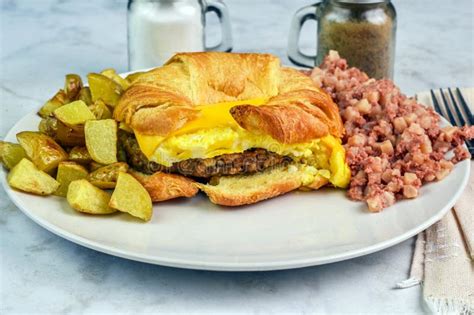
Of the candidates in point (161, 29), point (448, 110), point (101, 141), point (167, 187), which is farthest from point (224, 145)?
point (161, 29)

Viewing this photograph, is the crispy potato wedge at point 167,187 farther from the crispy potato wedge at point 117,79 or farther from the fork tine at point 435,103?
the fork tine at point 435,103

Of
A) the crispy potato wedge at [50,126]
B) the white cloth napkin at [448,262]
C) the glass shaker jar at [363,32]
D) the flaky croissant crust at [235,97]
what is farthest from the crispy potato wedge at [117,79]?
the white cloth napkin at [448,262]

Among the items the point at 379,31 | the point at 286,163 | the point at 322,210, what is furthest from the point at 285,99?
the point at 379,31

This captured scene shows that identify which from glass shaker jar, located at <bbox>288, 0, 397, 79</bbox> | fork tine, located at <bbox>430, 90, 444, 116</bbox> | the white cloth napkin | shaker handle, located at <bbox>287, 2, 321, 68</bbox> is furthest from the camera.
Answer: shaker handle, located at <bbox>287, 2, 321, 68</bbox>

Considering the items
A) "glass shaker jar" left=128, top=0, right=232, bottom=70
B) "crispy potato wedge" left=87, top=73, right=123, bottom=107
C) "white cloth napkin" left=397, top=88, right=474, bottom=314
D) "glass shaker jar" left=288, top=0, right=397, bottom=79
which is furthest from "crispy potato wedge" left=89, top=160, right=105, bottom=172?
"glass shaker jar" left=288, top=0, right=397, bottom=79

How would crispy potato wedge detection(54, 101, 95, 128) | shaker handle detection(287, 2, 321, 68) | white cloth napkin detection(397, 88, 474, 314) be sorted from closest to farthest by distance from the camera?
white cloth napkin detection(397, 88, 474, 314) → crispy potato wedge detection(54, 101, 95, 128) → shaker handle detection(287, 2, 321, 68)

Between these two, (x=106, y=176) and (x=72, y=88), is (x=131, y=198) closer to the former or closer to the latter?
(x=106, y=176)

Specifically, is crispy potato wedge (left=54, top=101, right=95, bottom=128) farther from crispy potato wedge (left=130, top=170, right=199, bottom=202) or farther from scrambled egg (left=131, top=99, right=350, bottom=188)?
crispy potato wedge (left=130, top=170, right=199, bottom=202)

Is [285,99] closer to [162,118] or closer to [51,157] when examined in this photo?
[162,118]
